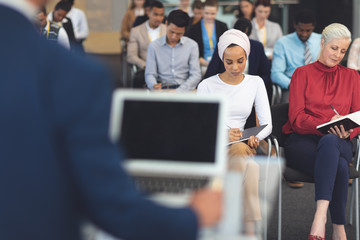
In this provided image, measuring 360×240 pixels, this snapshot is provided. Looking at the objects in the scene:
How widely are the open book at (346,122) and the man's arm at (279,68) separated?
6.06 ft

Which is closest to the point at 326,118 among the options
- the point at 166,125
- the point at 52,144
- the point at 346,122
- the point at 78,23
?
the point at 346,122

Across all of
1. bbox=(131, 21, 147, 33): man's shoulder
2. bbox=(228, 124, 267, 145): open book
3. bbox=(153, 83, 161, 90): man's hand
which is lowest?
bbox=(228, 124, 267, 145): open book

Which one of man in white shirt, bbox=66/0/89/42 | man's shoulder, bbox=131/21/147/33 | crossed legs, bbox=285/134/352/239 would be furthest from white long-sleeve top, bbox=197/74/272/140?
man in white shirt, bbox=66/0/89/42

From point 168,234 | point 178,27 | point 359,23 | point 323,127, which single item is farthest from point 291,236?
point 359,23

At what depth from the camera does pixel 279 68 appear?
5.43 meters

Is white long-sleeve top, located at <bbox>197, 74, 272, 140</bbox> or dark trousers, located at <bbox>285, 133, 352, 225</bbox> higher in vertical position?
Result: white long-sleeve top, located at <bbox>197, 74, 272, 140</bbox>

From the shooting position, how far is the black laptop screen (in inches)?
53.6

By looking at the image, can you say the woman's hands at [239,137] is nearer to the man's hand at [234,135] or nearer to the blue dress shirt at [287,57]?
the man's hand at [234,135]

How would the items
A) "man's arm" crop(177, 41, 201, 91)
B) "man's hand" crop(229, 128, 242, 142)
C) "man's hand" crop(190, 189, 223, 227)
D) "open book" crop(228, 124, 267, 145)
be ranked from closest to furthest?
"man's hand" crop(190, 189, 223, 227), "open book" crop(228, 124, 267, 145), "man's hand" crop(229, 128, 242, 142), "man's arm" crop(177, 41, 201, 91)

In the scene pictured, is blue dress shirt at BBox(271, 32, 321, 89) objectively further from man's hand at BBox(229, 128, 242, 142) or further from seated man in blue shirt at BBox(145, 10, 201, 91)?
man's hand at BBox(229, 128, 242, 142)

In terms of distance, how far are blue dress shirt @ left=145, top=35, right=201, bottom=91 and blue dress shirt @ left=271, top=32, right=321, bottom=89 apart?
2.41 ft

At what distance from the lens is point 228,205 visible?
1.33 metres

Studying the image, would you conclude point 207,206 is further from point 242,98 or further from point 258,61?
point 258,61

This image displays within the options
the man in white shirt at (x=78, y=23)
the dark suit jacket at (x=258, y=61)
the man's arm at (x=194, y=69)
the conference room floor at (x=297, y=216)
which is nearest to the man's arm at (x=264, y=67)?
the dark suit jacket at (x=258, y=61)
